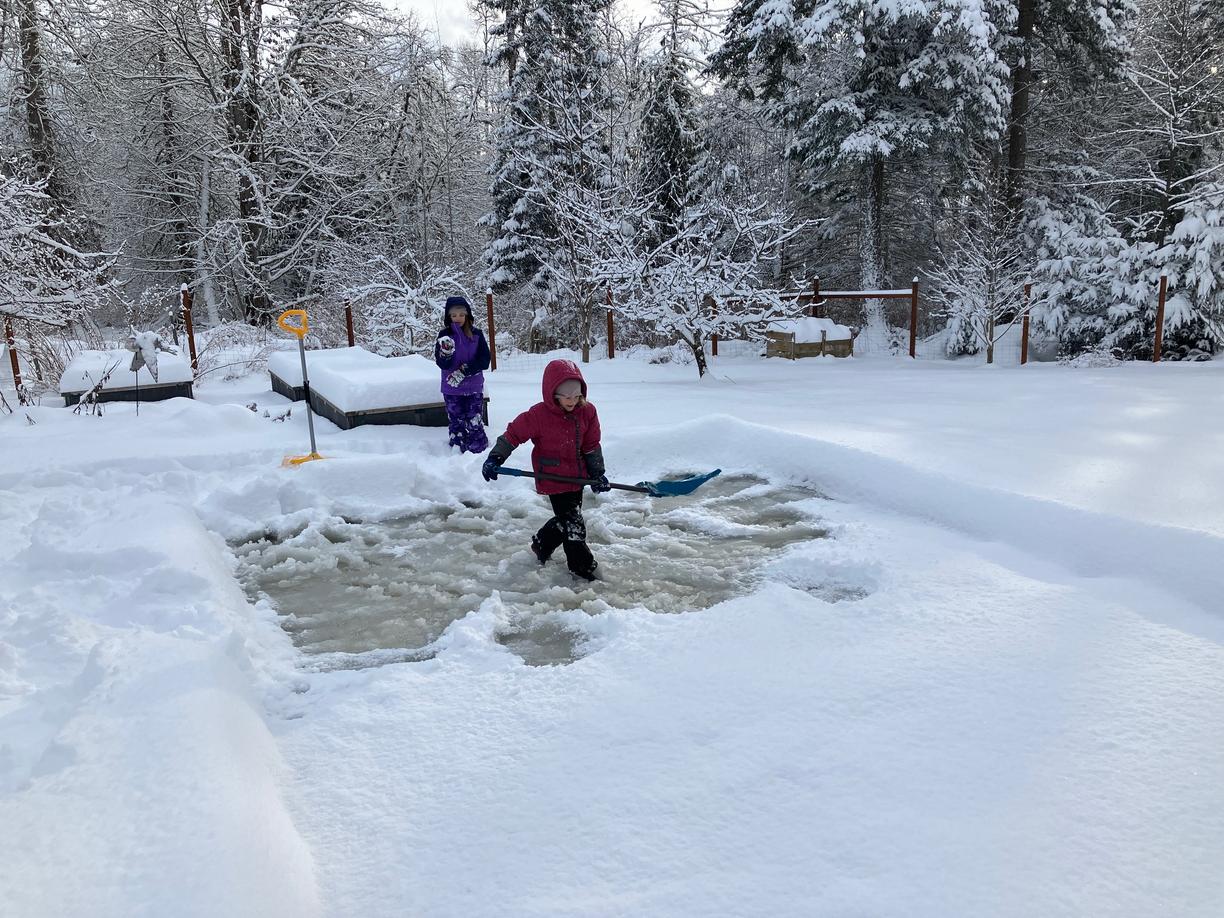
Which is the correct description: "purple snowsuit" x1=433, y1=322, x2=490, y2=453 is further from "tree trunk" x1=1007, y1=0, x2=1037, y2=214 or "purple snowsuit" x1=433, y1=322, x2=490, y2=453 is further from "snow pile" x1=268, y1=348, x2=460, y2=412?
"tree trunk" x1=1007, y1=0, x2=1037, y2=214

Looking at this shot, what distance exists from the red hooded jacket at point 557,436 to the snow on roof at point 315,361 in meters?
5.15

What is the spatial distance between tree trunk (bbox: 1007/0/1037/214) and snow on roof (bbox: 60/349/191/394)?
15727 mm

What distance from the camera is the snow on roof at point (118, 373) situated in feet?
29.6

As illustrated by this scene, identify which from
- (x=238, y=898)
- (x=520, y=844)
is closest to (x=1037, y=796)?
(x=520, y=844)

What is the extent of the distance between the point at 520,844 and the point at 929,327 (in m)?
21.2

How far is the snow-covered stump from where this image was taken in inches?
355

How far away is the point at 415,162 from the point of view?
22750 millimetres

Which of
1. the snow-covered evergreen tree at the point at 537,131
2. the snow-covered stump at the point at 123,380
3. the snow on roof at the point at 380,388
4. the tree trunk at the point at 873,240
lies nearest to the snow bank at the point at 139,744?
the snow on roof at the point at 380,388

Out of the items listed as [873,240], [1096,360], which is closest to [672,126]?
[873,240]

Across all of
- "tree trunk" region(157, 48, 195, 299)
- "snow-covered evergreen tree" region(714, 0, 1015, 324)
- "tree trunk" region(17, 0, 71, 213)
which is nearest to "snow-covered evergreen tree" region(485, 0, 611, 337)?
"snow-covered evergreen tree" region(714, 0, 1015, 324)

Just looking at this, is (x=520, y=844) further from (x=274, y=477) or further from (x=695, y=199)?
(x=695, y=199)

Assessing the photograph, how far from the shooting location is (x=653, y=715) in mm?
2959

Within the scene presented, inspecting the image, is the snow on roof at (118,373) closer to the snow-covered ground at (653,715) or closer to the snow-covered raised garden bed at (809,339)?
the snow-covered ground at (653,715)

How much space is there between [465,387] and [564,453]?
8.13 feet
